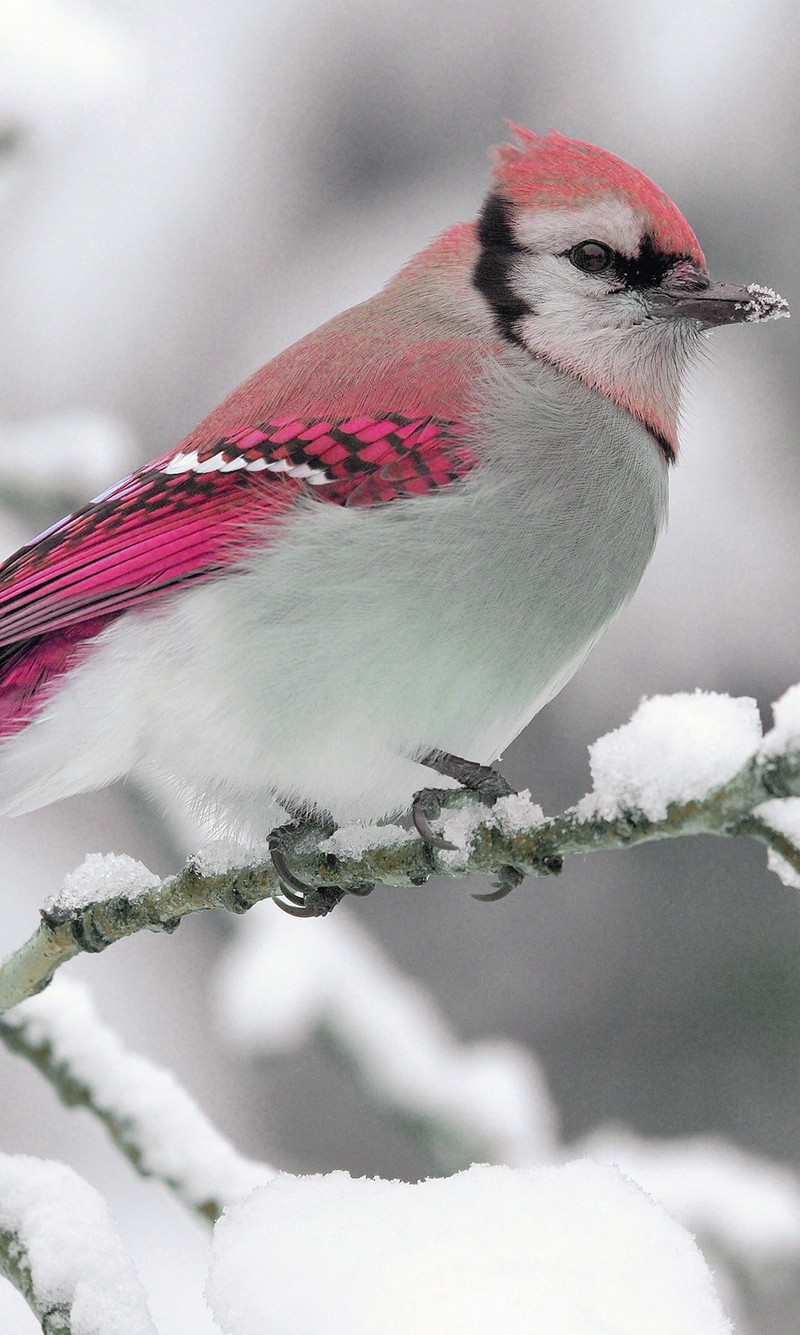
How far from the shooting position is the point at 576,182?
7.34ft

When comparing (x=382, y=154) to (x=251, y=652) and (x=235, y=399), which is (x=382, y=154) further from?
(x=251, y=652)

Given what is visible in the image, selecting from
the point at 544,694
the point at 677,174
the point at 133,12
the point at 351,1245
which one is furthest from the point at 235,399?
the point at 677,174

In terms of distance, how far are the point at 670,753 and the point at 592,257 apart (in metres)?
1.33

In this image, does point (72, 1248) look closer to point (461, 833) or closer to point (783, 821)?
point (461, 833)

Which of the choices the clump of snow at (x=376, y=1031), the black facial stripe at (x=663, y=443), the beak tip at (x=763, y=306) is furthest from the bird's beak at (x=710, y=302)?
the clump of snow at (x=376, y=1031)

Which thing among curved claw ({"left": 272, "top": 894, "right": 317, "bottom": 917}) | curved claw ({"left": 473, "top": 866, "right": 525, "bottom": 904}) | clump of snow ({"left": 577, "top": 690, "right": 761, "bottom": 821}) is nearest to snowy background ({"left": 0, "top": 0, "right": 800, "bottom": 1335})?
curved claw ({"left": 272, "top": 894, "right": 317, "bottom": 917})

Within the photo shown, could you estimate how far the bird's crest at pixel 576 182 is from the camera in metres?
2.19

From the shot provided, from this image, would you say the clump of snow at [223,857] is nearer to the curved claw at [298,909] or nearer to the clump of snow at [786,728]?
the curved claw at [298,909]

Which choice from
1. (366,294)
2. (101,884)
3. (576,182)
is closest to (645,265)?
(576,182)

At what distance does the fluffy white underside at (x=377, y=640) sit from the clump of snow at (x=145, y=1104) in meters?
0.31

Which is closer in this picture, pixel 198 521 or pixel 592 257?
pixel 198 521

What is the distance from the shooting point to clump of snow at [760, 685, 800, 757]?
0.99m

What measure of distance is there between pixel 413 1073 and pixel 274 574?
3.43 ft

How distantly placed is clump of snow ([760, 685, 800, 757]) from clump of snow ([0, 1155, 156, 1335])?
795mm
